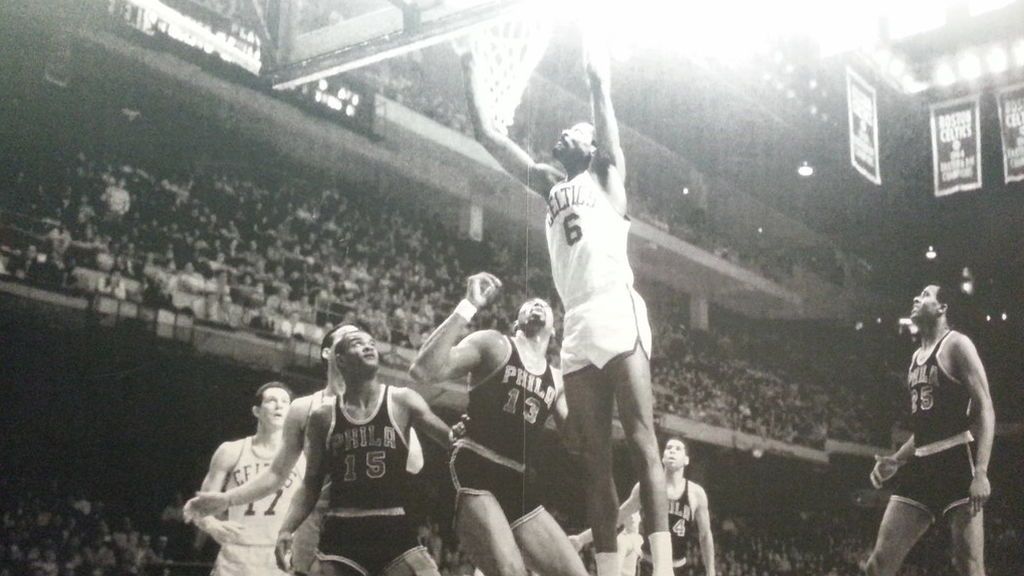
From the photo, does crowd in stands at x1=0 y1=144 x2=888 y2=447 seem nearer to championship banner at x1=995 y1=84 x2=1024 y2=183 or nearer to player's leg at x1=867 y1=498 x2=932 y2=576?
player's leg at x1=867 y1=498 x2=932 y2=576

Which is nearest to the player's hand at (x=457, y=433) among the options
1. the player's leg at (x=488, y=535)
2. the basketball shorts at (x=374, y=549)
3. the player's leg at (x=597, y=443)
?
the player's leg at (x=488, y=535)

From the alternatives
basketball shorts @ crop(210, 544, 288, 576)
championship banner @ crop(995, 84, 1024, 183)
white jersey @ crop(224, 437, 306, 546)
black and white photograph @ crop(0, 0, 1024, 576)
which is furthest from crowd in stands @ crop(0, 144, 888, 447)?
championship banner @ crop(995, 84, 1024, 183)

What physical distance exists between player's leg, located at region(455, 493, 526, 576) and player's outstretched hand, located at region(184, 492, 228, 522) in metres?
1.28

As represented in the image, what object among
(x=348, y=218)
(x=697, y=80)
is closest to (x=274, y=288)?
(x=348, y=218)

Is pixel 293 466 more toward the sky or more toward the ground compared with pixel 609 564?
more toward the sky

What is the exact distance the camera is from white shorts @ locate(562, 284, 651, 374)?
361 cm

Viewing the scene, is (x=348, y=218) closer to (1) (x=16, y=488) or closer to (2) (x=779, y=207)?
(1) (x=16, y=488)

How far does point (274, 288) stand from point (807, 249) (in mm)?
4442

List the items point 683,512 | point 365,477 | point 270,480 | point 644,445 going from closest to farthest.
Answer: point 644,445 → point 365,477 → point 270,480 → point 683,512

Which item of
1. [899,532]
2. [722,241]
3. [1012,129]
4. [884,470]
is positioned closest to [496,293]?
[899,532]

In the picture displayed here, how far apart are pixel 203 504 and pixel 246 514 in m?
0.22

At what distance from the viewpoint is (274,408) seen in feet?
16.1

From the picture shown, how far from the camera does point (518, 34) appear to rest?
520 cm

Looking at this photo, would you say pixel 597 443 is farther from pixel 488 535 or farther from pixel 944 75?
pixel 944 75
